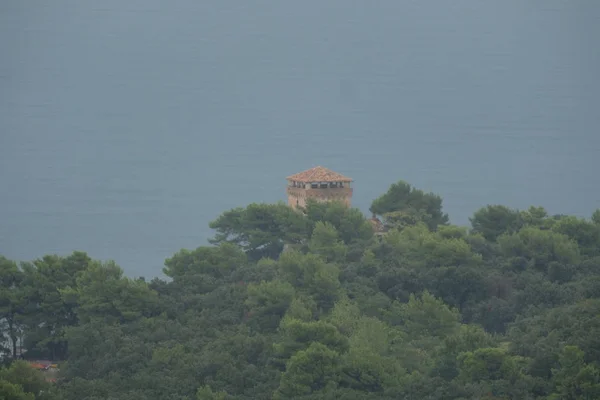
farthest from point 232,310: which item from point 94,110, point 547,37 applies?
point 547,37

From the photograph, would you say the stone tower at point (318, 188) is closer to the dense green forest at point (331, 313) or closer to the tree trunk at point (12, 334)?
the dense green forest at point (331, 313)

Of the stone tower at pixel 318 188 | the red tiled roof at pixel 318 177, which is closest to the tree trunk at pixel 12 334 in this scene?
the stone tower at pixel 318 188

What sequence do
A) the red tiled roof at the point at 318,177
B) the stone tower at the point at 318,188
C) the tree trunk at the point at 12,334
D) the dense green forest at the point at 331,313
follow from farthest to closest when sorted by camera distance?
1. the red tiled roof at the point at 318,177
2. the stone tower at the point at 318,188
3. the tree trunk at the point at 12,334
4. the dense green forest at the point at 331,313

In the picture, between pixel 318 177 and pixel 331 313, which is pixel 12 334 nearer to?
pixel 331 313

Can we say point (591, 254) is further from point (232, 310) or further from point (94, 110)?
point (94, 110)

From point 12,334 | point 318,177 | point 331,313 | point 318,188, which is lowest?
point 12,334

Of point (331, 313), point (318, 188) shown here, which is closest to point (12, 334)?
point (331, 313)
